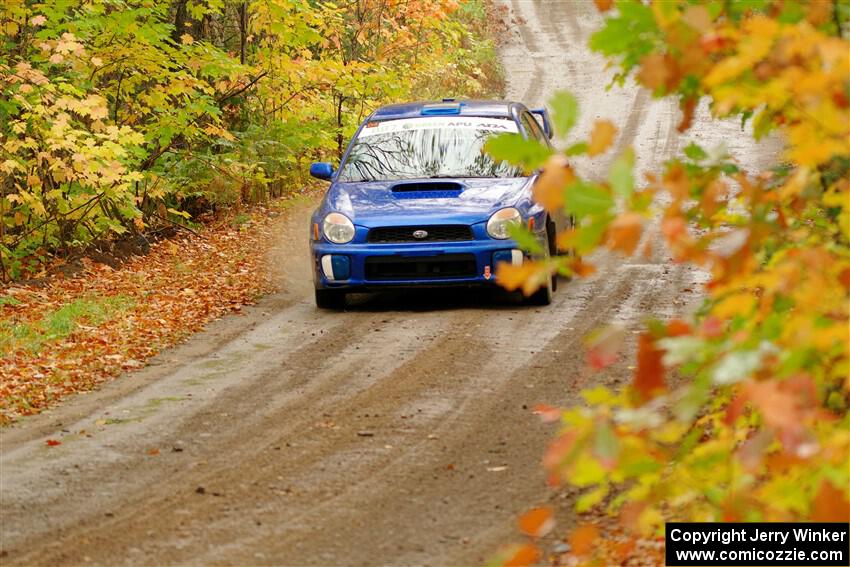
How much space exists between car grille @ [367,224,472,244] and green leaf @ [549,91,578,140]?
306 inches

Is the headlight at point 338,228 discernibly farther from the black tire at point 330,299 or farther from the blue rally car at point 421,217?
the black tire at point 330,299

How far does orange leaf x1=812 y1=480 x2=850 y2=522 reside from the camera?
2654mm

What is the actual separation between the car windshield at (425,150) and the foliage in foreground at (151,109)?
9.54ft

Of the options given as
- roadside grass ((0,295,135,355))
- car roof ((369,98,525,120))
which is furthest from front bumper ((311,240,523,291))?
roadside grass ((0,295,135,355))

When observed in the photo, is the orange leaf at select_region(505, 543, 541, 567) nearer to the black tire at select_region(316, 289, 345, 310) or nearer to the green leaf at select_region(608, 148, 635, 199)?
the green leaf at select_region(608, 148, 635, 199)

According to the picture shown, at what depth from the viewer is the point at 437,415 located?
24.9 feet

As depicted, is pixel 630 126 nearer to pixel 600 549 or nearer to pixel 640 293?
pixel 640 293

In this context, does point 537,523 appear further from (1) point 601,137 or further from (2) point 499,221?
(2) point 499,221

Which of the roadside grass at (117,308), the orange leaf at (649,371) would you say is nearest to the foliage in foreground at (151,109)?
the roadside grass at (117,308)

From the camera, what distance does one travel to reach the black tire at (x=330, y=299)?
11.2 metres

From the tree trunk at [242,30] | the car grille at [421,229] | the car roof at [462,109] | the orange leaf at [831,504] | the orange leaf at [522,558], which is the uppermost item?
the tree trunk at [242,30]

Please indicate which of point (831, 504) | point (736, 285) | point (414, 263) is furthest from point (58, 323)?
point (831, 504)

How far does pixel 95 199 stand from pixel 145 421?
7.48 m

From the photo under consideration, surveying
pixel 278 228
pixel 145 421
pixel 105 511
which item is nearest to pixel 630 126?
pixel 278 228
